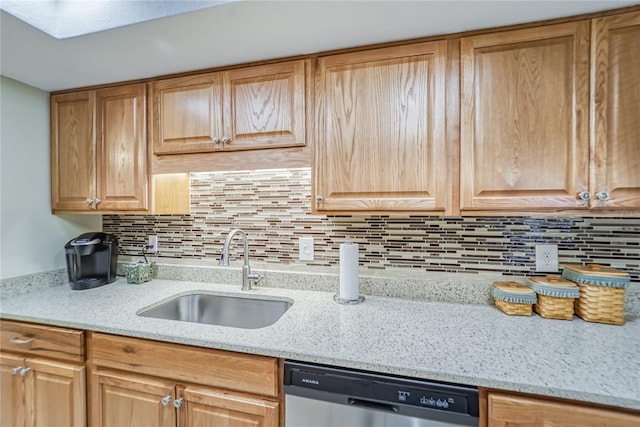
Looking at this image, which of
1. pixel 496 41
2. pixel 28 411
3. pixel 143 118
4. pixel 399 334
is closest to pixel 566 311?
pixel 399 334

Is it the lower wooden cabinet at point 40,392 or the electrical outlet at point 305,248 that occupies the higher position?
the electrical outlet at point 305,248

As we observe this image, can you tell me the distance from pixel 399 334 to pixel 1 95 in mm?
2253

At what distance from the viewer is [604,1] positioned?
3.30ft

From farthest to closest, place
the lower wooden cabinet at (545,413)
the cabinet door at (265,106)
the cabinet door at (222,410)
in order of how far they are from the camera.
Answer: the cabinet door at (265,106) → the cabinet door at (222,410) → the lower wooden cabinet at (545,413)

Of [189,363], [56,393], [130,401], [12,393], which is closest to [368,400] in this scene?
[189,363]

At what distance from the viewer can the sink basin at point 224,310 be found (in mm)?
1519

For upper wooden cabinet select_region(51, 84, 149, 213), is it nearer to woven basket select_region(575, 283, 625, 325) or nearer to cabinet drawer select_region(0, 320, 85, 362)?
cabinet drawer select_region(0, 320, 85, 362)

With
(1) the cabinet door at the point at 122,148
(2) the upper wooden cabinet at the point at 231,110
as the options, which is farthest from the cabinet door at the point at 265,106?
(1) the cabinet door at the point at 122,148

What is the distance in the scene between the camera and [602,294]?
1127 millimetres

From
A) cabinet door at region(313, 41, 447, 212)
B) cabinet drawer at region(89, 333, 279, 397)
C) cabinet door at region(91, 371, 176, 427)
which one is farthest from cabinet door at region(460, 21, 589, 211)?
cabinet door at region(91, 371, 176, 427)

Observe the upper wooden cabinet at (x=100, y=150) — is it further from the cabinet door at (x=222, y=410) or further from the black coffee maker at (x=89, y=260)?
the cabinet door at (x=222, y=410)

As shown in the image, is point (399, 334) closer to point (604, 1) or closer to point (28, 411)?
point (604, 1)

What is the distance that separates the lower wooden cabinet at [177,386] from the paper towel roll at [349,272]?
0.49 m

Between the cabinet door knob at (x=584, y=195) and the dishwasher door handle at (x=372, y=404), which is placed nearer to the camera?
the dishwasher door handle at (x=372, y=404)
